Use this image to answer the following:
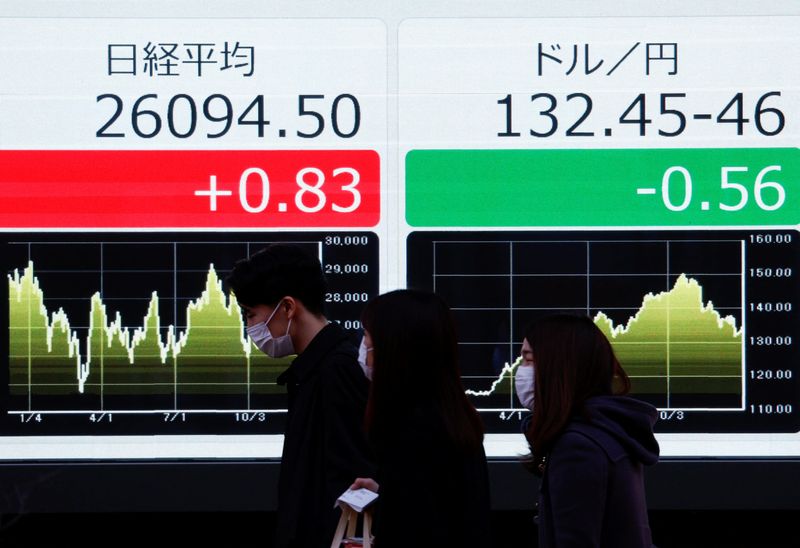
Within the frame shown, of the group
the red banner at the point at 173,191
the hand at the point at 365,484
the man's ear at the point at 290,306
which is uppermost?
the red banner at the point at 173,191

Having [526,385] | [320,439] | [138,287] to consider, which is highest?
[138,287]

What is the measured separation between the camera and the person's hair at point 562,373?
288 cm

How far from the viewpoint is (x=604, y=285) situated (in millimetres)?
5164

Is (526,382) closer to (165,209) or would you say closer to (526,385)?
(526,385)

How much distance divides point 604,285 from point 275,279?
7.13ft

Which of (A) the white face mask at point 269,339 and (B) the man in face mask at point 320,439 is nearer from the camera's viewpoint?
(B) the man in face mask at point 320,439

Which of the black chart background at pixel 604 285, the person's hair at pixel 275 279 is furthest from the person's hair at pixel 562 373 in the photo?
the black chart background at pixel 604 285

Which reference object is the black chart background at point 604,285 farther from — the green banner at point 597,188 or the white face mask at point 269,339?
the white face mask at point 269,339

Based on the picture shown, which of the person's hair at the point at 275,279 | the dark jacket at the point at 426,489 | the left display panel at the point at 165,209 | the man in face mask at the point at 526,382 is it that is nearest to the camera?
the dark jacket at the point at 426,489

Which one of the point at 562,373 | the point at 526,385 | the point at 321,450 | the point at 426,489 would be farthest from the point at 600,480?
the point at 321,450

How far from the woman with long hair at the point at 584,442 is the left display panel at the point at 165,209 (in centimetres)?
225
